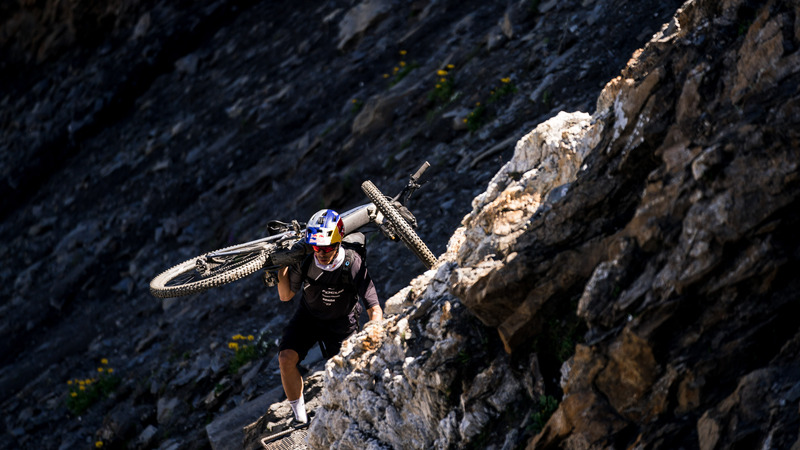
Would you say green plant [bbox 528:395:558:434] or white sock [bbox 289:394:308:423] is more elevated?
green plant [bbox 528:395:558:434]

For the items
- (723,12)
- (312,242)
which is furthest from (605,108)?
(312,242)

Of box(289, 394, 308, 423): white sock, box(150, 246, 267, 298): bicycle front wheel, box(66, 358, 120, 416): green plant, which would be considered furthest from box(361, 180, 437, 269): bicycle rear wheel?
box(66, 358, 120, 416): green plant

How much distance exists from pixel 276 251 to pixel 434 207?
4.87 m

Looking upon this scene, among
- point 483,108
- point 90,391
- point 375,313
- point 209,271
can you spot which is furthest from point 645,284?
point 90,391

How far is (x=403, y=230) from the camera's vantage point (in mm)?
9828

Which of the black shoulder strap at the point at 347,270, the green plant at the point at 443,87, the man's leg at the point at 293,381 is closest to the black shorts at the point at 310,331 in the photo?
the man's leg at the point at 293,381

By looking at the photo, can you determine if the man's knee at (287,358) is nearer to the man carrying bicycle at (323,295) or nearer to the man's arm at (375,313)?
the man carrying bicycle at (323,295)

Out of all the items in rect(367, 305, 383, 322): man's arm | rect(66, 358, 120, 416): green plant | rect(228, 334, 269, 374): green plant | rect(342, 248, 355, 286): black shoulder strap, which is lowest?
rect(228, 334, 269, 374): green plant

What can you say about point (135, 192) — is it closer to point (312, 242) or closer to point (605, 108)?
point (312, 242)

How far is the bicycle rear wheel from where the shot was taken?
9750 millimetres

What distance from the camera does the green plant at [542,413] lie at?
5402 millimetres

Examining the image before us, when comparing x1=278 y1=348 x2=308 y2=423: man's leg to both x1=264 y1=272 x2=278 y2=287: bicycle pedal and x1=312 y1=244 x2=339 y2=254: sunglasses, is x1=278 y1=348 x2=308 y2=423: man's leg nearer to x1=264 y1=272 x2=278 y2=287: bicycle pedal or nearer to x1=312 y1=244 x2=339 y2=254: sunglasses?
x1=264 y1=272 x2=278 y2=287: bicycle pedal

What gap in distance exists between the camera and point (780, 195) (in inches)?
176

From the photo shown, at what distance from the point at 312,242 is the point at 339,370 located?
152cm
